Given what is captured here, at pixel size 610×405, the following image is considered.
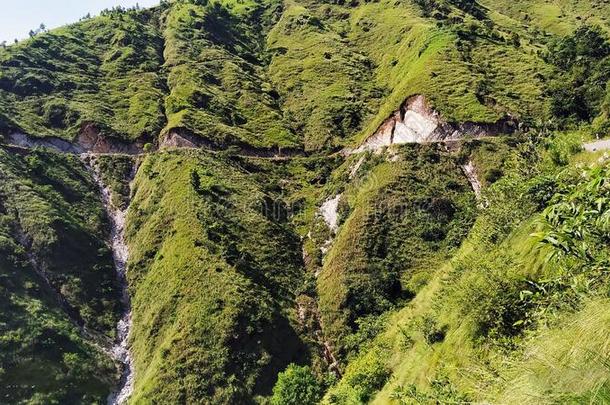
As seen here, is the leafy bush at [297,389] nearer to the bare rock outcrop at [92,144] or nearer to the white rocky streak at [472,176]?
the white rocky streak at [472,176]

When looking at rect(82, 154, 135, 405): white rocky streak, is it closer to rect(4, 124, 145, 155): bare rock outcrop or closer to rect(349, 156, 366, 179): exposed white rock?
rect(4, 124, 145, 155): bare rock outcrop

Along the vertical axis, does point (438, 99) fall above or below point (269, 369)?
above

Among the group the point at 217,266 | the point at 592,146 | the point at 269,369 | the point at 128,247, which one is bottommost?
the point at 269,369

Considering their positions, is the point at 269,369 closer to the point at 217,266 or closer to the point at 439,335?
the point at 217,266

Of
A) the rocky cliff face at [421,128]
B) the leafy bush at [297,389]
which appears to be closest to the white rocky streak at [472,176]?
the rocky cliff face at [421,128]

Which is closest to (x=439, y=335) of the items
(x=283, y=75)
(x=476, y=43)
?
(x=476, y=43)

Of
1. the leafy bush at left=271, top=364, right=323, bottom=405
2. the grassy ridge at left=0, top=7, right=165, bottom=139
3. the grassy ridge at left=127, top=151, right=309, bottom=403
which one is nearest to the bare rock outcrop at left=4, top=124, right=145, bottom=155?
the grassy ridge at left=0, top=7, right=165, bottom=139

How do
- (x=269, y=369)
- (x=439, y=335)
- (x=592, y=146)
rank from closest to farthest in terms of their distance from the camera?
(x=439, y=335) < (x=592, y=146) < (x=269, y=369)
